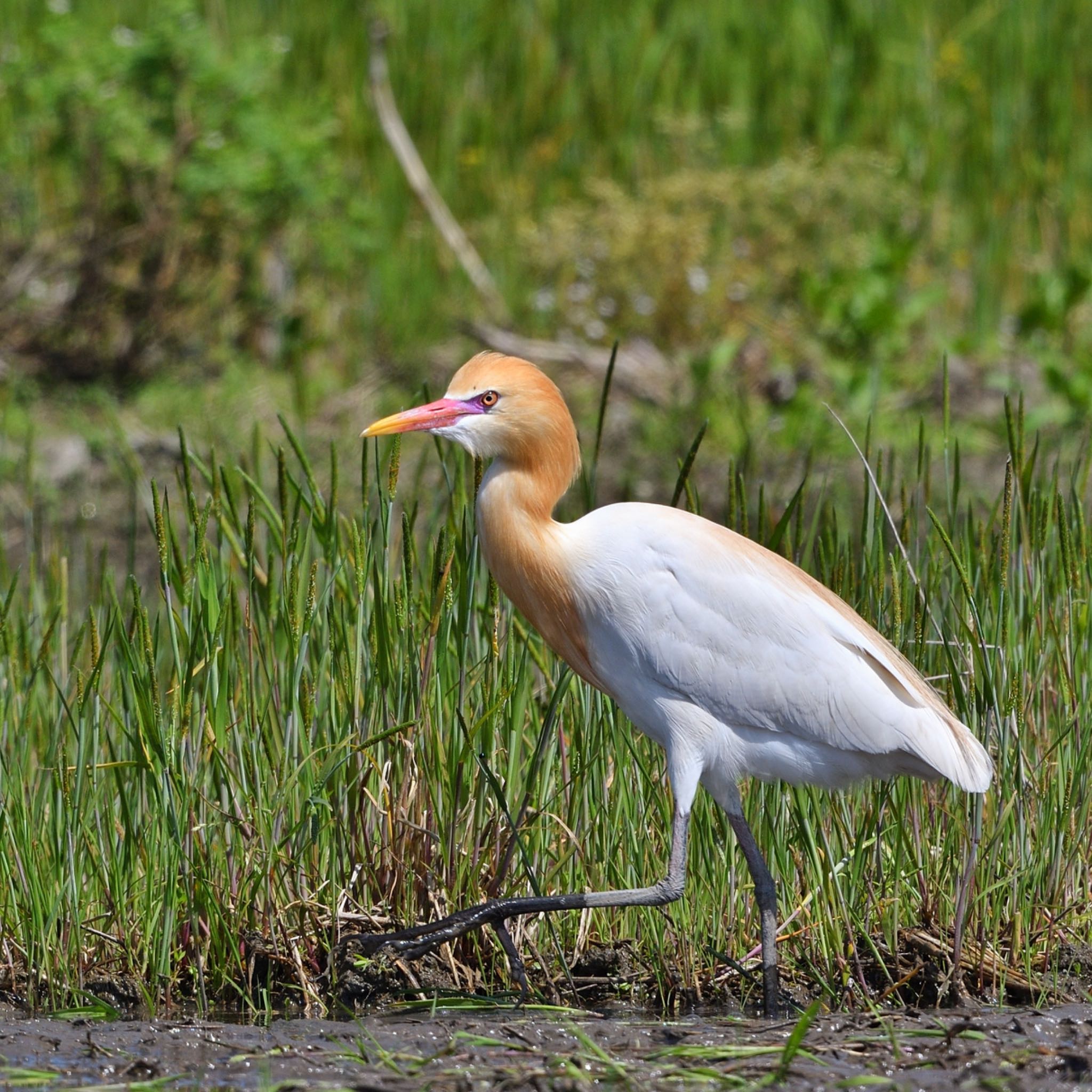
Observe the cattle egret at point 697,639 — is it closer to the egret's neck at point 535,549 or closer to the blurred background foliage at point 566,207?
the egret's neck at point 535,549

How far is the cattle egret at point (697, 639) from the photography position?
3.83 metres

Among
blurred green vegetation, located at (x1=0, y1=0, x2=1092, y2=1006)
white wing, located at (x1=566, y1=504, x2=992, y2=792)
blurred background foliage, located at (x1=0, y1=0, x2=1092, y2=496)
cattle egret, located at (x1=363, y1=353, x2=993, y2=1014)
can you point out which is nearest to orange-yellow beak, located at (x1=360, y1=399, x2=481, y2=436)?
cattle egret, located at (x1=363, y1=353, x2=993, y2=1014)

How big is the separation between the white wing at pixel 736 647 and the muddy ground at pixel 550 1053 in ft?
2.04

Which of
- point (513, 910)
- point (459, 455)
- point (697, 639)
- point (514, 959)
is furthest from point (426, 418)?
point (514, 959)

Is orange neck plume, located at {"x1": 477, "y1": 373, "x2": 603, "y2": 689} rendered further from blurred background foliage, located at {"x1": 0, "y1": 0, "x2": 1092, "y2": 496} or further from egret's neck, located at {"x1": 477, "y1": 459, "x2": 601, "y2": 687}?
blurred background foliage, located at {"x1": 0, "y1": 0, "x2": 1092, "y2": 496}

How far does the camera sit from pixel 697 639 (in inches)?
154

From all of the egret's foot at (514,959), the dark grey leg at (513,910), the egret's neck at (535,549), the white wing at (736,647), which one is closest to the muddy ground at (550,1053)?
the egret's foot at (514,959)

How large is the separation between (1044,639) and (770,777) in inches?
33.9

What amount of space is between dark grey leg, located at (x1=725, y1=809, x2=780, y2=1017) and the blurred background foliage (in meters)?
3.51

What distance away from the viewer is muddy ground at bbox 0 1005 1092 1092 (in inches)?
129

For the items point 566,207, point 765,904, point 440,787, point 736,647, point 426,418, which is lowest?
point 765,904

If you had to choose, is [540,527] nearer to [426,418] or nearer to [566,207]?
[426,418]

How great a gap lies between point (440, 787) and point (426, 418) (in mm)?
910

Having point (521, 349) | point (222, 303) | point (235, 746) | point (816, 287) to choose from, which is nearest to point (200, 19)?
point (222, 303)
